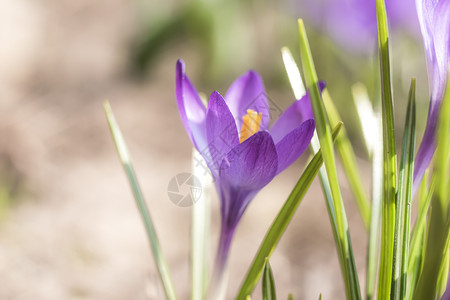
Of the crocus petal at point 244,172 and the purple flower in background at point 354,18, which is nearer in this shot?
the crocus petal at point 244,172

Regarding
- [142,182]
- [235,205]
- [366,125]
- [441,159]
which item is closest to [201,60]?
[142,182]

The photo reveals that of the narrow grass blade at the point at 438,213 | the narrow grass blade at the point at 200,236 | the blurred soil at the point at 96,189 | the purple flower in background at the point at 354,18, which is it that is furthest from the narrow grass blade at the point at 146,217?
the purple flower in background at the point at 354,18

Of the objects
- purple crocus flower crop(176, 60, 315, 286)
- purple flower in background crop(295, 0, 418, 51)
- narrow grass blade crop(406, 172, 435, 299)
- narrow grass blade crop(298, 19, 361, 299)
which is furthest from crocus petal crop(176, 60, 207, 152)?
purple flower in background crop(295, 0, 418, 51)

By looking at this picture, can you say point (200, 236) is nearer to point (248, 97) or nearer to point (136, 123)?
point (248, 97)

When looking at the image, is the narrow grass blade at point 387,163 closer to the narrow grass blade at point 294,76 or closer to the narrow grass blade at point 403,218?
the narrow grass blade at point 403,218

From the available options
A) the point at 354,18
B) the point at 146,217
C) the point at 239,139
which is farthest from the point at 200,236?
the point at 354,18
